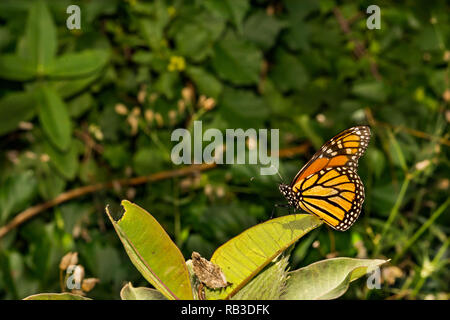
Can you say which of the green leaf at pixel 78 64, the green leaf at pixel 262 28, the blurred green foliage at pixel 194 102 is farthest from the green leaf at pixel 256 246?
the green leaf at pixel 262 28

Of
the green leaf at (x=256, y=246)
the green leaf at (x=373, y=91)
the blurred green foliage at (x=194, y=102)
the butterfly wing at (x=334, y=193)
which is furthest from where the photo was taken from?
the green leaf at (x=373, y=91)

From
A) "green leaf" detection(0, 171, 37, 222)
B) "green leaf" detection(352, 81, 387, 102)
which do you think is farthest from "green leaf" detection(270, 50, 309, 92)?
"green leaf" detection(0, 171, 37, 222)

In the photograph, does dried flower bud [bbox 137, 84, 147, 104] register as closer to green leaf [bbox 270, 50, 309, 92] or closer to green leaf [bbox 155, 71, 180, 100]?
green leaf [bbox 155, 71, 180, 100]

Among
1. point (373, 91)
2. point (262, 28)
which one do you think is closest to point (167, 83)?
point (262, 28)

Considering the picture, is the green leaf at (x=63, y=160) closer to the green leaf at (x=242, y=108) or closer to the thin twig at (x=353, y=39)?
the green leaf at (x=242, y=108)

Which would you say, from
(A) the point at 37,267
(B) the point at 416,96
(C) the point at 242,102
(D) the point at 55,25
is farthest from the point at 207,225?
(B) the point at 416,96

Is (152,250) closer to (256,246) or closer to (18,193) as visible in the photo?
(256,246)

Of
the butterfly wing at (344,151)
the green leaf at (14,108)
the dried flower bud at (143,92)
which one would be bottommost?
the butterfly wing at (344,151)
